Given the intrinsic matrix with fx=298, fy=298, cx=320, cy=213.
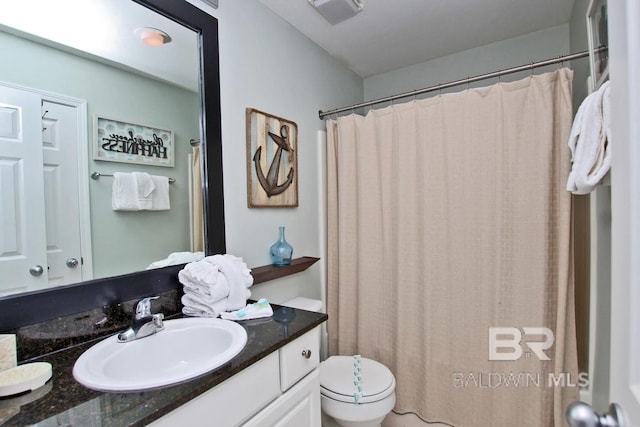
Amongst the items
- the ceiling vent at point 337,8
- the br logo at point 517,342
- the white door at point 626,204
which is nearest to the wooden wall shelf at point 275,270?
the br logo at point 517,342

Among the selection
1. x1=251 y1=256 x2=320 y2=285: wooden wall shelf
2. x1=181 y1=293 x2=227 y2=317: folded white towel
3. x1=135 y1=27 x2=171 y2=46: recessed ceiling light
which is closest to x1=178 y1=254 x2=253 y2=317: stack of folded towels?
x1=181 y1=293 x2=227 y2=317: folded white towel

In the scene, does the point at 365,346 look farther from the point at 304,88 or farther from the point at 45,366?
the point at 304,88

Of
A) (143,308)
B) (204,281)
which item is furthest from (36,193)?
(204,281)

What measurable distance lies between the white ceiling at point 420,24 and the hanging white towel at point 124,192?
1.27m

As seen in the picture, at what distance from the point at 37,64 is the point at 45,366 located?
903 mm

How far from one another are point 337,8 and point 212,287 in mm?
1600

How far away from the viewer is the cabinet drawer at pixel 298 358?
101cm

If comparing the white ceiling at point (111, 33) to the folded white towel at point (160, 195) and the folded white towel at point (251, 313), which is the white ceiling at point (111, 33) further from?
the folded white towel at point (251, 313)

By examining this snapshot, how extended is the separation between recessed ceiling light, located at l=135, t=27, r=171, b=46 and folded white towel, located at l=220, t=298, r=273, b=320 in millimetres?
1151

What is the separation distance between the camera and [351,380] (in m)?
1.53

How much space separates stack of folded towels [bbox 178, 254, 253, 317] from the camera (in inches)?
46.6

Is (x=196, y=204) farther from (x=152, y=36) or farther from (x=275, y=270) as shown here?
(x=152, y=36)

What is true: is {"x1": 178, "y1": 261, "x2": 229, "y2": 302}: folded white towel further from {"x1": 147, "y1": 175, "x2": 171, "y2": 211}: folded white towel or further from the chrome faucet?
{"x1": 147, "y1": 175, "x2": 171, "y2": 211}: folded white towel

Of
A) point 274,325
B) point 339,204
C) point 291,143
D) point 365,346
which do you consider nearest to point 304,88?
point 291,143
